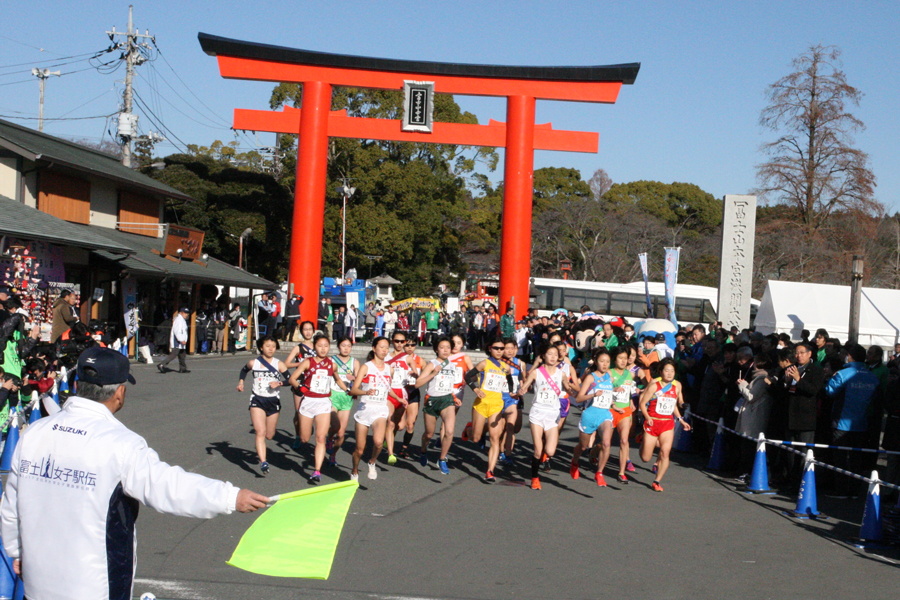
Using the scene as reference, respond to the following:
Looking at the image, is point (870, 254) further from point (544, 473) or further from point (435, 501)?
point (435, 501)

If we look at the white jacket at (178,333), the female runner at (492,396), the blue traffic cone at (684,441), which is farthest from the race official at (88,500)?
the white jacket at (178,333)

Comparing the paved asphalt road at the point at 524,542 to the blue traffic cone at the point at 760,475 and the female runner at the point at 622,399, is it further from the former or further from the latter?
the female runner at the point at 622,399

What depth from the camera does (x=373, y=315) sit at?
31.2 m

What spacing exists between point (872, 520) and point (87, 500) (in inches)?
284

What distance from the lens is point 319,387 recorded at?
9445 mm

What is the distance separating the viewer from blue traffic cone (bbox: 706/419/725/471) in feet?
37.2

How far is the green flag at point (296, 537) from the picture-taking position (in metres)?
3.06

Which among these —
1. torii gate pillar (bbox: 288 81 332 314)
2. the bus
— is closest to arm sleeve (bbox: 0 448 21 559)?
torii gate pillar (bbox: 288 81 332 314)

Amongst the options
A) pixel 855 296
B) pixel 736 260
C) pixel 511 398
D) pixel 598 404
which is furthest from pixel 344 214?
pixel 598 404

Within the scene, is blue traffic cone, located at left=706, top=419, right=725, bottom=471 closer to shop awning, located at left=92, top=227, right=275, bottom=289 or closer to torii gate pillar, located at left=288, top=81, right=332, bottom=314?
shop awning, located at left=92, top=227, right=275, bottom=289

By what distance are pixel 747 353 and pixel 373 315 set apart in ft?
69.4

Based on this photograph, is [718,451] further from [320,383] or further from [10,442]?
[10,442]

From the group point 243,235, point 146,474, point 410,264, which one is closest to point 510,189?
point 243,235

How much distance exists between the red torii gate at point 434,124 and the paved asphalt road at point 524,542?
16895mm
